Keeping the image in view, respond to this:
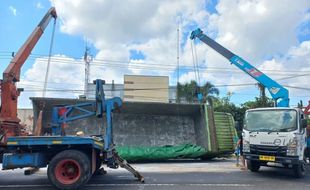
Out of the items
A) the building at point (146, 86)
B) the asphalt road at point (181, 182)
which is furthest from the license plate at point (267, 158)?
the building at point (146, 86)

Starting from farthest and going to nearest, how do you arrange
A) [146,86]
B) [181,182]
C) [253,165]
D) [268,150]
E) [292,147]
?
[146,86]
[253,165]
[268,150]
[292,147]
[181,182]

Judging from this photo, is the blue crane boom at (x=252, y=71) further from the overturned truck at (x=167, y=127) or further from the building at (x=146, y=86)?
the building at (x=146, y=86)

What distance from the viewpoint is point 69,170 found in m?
9.63

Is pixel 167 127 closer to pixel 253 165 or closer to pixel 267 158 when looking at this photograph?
pixel 253 165

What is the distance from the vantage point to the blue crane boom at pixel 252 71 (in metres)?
16.6

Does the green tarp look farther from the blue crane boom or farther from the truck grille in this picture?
the truck grille

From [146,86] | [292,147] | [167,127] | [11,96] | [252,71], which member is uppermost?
[146,86]

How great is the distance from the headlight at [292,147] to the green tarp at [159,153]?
8.04m

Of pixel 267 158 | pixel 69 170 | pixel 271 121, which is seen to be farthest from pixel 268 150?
pixel 69 170

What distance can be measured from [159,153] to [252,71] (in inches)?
252

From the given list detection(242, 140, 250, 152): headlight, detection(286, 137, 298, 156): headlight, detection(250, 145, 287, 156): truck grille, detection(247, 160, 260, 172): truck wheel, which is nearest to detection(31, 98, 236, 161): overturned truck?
A: detection(247, 160, 260, 172): truck wheel

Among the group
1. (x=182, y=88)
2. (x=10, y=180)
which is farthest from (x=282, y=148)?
(x=182, y=88)

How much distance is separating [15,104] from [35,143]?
10.8ft

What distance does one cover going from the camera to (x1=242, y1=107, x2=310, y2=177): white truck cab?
449 inches
